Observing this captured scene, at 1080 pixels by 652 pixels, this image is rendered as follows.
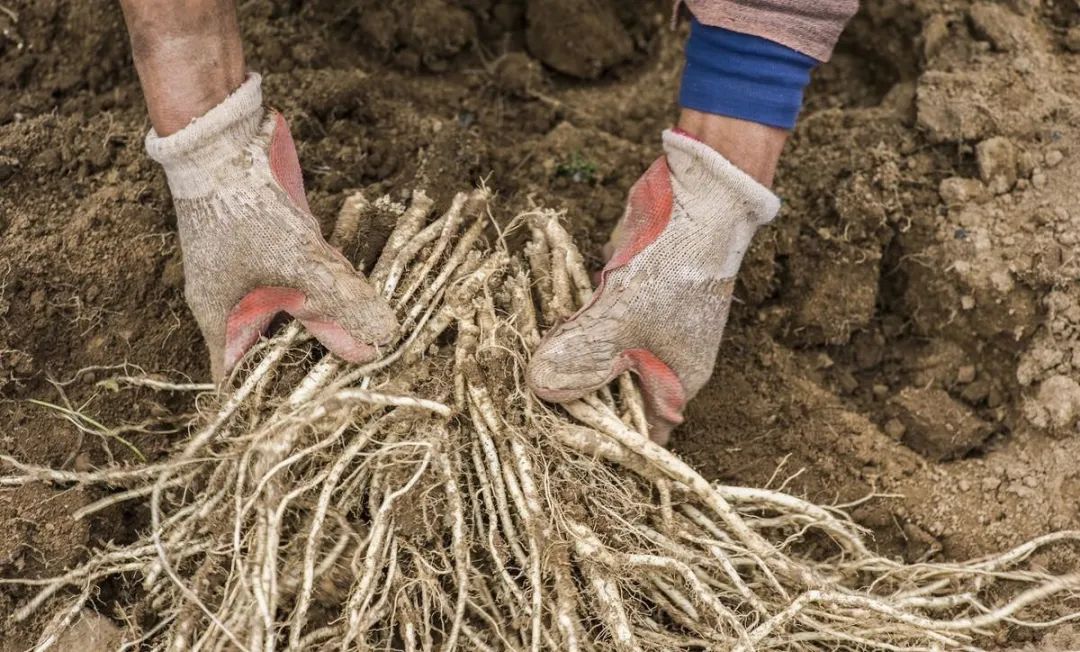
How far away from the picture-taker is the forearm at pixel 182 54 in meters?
1.50

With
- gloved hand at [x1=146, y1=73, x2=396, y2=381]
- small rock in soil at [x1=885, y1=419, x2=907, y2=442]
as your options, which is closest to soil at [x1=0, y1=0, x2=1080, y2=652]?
small rock in soil at [x1=885, y1=419, x2=907, y2=442]

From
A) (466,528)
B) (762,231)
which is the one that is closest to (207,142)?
(466,528)

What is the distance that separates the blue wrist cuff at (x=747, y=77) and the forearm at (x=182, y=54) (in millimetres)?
833

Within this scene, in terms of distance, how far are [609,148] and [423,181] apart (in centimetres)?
46

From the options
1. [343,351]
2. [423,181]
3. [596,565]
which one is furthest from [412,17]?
[596,565]

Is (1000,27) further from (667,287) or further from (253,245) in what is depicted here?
(253,245)

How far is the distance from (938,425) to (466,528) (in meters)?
0.99

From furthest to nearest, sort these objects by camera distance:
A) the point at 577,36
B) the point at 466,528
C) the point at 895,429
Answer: the point at 577,36, the point at 895,429, the point at 466,528

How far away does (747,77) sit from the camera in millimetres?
1655

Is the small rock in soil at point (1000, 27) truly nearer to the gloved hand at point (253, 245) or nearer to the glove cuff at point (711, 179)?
the glove cuff at point (711, 179)

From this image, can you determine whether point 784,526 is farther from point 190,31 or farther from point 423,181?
point 190,31

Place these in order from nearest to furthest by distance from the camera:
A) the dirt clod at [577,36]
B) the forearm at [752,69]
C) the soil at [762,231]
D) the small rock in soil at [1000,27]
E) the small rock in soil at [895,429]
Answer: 1. the forearm at [752,69]
2. the soil at [762,231]
3. the small rock in soil at [895,429]
4. the small rock in soil at [1000,27]
5. the dirt clod at [577,36]

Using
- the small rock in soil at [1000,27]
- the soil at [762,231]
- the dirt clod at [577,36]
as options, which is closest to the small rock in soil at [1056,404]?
the soil at [762,231]

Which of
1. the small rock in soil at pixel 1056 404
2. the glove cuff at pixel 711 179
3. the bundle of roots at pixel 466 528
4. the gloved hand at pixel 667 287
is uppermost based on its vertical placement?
the glove cuff at pixel 711 179
